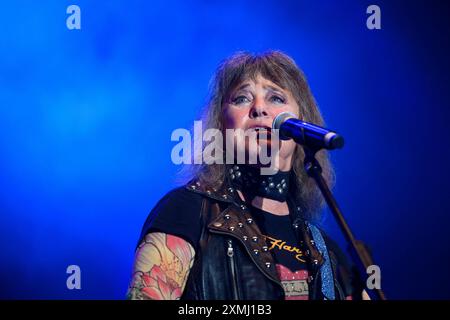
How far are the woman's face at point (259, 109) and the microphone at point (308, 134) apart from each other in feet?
0.85

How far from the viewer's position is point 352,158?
299 centimetres

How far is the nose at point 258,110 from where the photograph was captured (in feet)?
7.94

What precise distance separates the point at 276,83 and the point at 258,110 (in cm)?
20

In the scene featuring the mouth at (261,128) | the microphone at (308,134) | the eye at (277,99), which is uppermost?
the eye at (277,99)

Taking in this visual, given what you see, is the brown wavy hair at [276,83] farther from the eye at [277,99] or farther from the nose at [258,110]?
the nose at [258,110]

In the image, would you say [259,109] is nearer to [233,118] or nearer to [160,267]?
[233,118]

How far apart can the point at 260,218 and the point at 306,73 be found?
88 cm

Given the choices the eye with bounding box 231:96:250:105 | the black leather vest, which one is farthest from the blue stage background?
the black leather vest

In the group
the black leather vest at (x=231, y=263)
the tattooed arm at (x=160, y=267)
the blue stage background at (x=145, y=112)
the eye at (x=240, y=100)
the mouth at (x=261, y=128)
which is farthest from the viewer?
the blue stage background at (x=145, y=112)

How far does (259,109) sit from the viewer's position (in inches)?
95.7

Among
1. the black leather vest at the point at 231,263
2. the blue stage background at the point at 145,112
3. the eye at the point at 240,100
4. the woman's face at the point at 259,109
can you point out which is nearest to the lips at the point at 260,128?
the woman's face at the point at 259,109

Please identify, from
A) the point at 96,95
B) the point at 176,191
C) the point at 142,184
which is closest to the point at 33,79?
the point at 96,95
